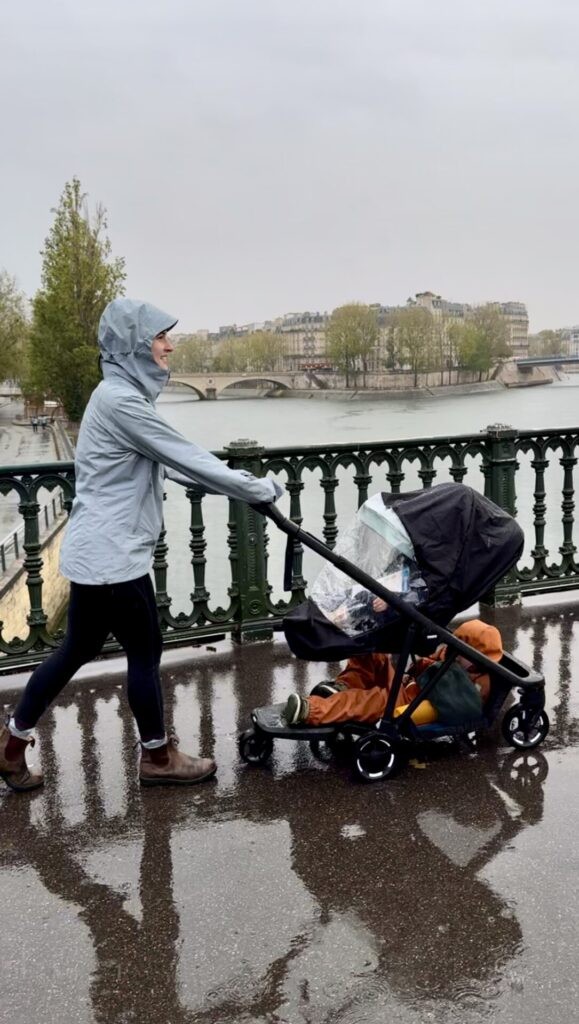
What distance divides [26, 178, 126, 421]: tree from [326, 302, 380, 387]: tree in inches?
1332

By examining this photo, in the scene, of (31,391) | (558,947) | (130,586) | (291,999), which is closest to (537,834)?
(558,947)

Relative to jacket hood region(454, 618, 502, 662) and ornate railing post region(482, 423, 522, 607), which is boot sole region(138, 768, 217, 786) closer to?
jacket hood region(454, 618, 502, 662)

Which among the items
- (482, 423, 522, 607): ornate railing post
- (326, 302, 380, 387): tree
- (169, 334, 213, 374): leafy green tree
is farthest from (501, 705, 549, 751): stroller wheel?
(326, 302, 380, 387): tree

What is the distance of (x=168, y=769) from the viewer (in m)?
3.35

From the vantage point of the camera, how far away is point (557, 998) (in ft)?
7.20

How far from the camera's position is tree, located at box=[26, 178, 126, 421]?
→ 130ft

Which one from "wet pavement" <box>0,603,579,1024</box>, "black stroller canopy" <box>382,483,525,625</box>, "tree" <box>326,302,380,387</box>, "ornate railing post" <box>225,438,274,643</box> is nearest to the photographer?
"wet pavement" <box>0,603,579,1024</box>

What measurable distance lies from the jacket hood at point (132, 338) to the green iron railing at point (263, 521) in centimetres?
150

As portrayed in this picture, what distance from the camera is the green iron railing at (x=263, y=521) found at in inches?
182

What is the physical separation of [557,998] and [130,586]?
174 cm

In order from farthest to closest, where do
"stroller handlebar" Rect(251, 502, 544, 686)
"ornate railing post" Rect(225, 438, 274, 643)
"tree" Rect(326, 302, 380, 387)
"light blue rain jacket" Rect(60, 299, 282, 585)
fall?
"tree" Rect(326, 302, 380, 387) < "ornate railing post" Rect(225, 438, 274, 643) < "stroller handlebar" Rect(251, 502, 544, 686) < "light blue rain jacket" Rect(60, 299, 282, 585)

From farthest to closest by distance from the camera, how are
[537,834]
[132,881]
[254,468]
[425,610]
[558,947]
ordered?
[254,468]
[425,610]
[537,834]
[132,881]
[558,947]

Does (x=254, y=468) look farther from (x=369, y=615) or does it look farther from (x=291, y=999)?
(x=291, y=999)

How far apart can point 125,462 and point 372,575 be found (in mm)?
988
